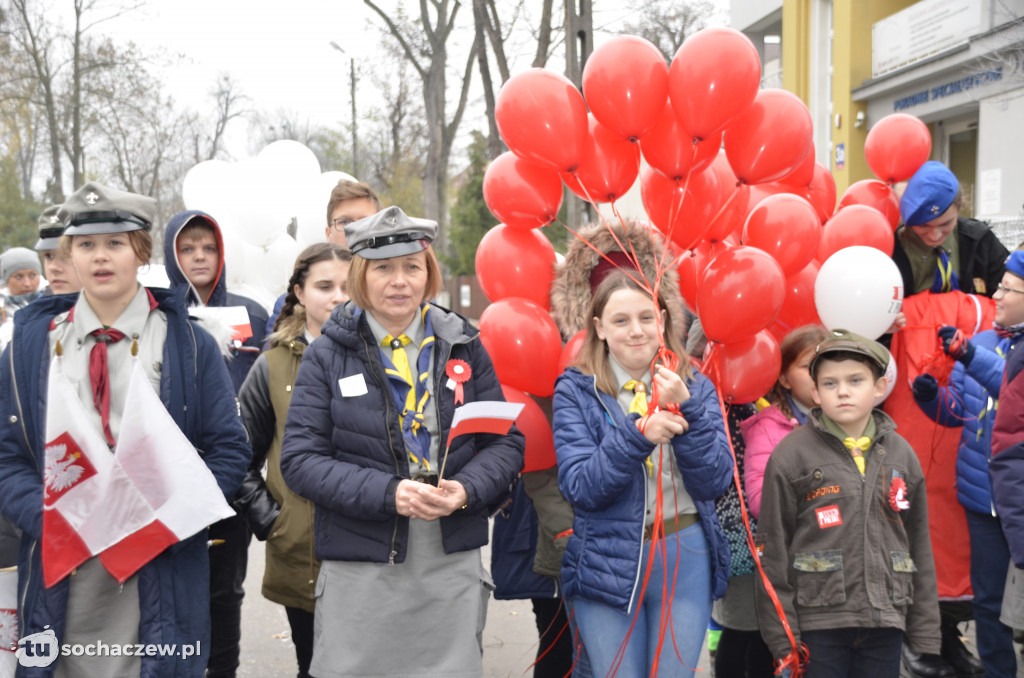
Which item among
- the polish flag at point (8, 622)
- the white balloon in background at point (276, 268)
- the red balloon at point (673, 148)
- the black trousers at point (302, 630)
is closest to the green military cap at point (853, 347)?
the red balloon at point (673, 148)

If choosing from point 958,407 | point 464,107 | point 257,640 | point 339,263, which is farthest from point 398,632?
point 464,107

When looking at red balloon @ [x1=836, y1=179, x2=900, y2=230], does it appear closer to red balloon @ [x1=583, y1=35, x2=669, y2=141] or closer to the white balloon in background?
red balloon @ [x1=583, y1=35, x2=669, y2=141]

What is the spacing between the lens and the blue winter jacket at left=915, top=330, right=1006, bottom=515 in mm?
3844

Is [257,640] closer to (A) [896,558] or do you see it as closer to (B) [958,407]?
(A) [896,558]

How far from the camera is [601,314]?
2.89 metres

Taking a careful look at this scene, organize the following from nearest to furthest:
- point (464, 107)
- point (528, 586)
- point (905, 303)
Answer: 1. point (528, 586)
2. point (905, 303)
3. point (464, 107)

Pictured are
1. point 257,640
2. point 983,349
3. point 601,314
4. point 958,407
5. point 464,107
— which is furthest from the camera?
point 464,107

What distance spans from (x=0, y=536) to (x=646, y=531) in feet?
6.91

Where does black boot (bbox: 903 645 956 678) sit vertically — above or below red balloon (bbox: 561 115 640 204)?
below

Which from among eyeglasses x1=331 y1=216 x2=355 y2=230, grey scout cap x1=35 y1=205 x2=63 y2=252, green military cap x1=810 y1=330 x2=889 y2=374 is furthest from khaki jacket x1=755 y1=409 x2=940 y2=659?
grey scout cap x1=35 y1=205 x2=63 y2=252

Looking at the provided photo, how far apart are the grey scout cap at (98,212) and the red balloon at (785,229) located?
248cm

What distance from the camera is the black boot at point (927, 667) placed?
3.98 metres

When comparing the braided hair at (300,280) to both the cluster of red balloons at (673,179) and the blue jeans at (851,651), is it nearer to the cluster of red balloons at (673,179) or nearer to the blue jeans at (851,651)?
the cluster of red balloons at (673,179)

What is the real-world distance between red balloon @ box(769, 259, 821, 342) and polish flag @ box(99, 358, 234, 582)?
2.73 meters
